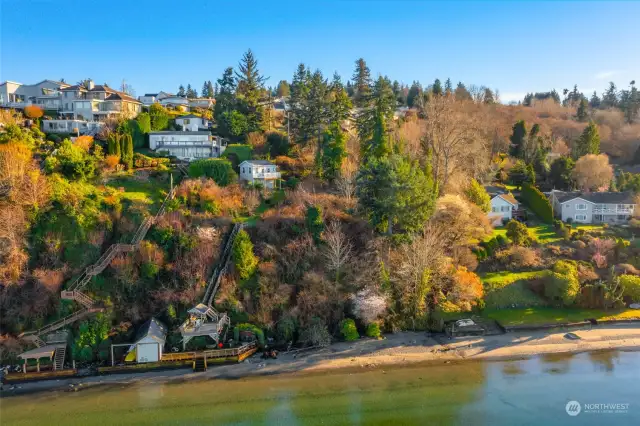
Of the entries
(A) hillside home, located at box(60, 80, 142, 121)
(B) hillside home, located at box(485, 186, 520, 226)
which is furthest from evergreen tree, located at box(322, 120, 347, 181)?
(A) hillside home, located at box(60, 80, 142, 121)

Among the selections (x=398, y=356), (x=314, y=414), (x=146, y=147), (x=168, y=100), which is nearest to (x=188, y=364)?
(x=314, y=414)

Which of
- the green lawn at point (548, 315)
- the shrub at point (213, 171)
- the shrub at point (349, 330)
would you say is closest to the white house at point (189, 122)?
the shrub at point (213, 171)

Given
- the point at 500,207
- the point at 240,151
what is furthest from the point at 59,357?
the point at 500,207

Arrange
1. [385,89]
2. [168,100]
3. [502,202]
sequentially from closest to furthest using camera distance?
[502,202] < [385,89] < [168,100]

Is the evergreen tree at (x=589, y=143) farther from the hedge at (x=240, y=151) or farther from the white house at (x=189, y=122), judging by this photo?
the white house at (x=189, y=122)

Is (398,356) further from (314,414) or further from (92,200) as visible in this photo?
(92,200)

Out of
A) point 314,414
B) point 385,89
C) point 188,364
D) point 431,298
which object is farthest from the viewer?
point 385,89
